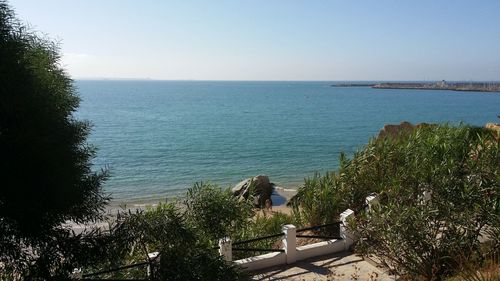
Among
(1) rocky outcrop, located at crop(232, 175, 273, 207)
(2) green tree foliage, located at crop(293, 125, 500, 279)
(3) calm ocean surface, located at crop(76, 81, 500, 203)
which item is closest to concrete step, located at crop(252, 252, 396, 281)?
(2) green tree foliage, located at crop(293, 125, 500, 279)

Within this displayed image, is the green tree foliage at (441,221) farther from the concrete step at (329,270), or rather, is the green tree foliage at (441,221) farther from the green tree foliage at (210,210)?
the green tree foliage at (210,210)

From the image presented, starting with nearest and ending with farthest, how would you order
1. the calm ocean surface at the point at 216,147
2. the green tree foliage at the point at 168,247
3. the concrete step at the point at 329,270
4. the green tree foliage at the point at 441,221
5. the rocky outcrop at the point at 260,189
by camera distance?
the green tree foliage at the point at 168,247 < the green tree foliage at the point at 441,221 < the concrete step at the point at 329,270 < the rocky outcrop at the point at 260,189 < the calm ocean surface at the point at 216,147

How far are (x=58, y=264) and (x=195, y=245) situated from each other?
1781 mm

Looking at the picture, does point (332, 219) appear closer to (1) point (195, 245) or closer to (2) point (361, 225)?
(2) point (361, 225)

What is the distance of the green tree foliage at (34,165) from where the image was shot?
4.20 metres

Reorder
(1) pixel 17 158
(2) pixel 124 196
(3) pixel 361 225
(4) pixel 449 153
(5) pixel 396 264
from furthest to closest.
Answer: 1. (2) pixel 124 196
2. (4) pixel 449 153
3. (3) pixel 361 225
4. (5) pixel 396 264
5. (1) pixel 17 158

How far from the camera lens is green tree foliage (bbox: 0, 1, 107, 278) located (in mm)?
4195

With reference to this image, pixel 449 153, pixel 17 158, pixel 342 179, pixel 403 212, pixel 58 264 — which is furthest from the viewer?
pixel 342 179

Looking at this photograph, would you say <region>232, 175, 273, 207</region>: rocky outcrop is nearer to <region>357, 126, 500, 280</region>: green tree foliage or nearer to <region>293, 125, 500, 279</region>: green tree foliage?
<region>293, 125, 500, 279</region>: green tree foliage

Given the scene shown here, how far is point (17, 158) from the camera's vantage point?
13.7 feet

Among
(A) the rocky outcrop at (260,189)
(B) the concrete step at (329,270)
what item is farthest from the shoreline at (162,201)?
(B) the concrete step at (329,270)

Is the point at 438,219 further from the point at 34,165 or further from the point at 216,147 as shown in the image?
the point at 216,147


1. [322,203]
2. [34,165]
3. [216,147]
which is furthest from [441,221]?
[216,147]

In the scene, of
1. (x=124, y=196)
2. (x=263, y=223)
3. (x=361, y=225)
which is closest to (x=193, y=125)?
(x=124, y=196)
